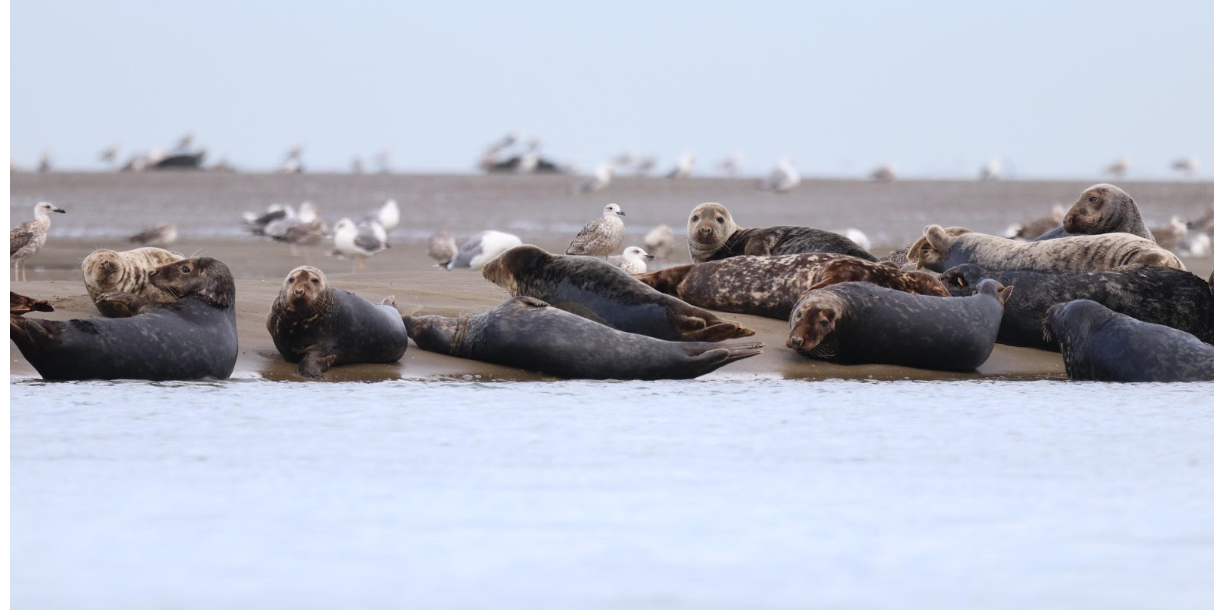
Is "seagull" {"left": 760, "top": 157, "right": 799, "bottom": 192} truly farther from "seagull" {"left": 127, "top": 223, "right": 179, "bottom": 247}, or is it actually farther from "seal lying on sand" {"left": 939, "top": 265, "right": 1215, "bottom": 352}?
"seal lying on sand" {"left": 939, "top": 265, "right": 1215, "bottom": 352}

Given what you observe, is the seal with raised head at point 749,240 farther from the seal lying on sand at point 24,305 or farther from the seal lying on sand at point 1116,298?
the seal lying on sand at point 24,305

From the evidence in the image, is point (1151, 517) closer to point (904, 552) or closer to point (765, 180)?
point (904, 552)

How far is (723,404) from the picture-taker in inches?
210

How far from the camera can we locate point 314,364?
19.2 ft

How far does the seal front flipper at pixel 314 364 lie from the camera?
5816mm

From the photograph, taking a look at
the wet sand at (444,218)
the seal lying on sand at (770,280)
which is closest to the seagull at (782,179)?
the wet sand at (444,218)

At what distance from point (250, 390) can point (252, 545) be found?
2399 millimetres

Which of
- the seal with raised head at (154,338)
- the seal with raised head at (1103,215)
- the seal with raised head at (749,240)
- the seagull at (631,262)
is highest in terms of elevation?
the seal with raised head at (1103,215)

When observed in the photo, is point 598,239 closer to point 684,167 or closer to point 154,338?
point 154,338

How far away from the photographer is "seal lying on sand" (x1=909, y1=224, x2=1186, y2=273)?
782 cm

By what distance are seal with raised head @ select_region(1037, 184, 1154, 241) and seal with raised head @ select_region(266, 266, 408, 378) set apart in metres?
4.26

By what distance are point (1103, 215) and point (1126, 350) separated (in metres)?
2.91

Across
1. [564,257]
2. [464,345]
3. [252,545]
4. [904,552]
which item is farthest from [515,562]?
[564,257]

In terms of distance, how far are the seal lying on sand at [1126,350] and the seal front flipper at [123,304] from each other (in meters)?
3.41
